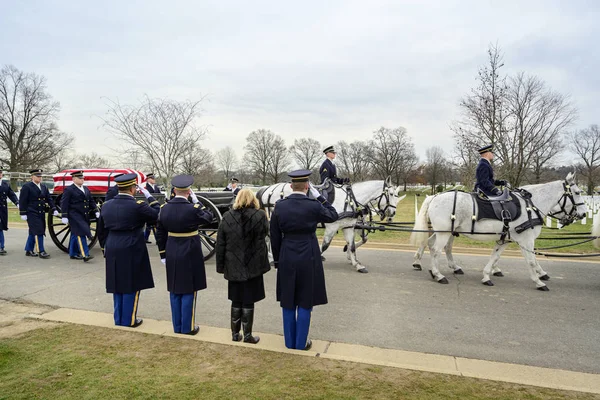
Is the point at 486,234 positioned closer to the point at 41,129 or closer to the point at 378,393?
the point at 378,393

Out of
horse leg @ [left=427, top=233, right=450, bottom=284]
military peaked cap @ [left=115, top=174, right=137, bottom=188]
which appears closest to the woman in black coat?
military peaked cap @ [left=115, top=174, right=137, bottom=188]

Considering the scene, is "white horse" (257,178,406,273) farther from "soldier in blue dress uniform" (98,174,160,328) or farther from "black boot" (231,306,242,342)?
"soldier in blue dress uniform" (98,174,160,328)

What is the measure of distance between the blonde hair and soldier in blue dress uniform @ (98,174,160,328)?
1.31 m

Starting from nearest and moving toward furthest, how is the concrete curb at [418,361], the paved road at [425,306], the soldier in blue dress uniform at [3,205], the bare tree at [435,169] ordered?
the concrete curb at [418,361] < the paved road at [425,306] < the soldier in blue dress uniform at [3,205] < the bare tree at [435,169]

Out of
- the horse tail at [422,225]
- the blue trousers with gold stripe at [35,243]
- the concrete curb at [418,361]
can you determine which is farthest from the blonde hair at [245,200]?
the blue trousers with gold stripe at [35,243]

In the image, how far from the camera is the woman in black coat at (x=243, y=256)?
3.89 m

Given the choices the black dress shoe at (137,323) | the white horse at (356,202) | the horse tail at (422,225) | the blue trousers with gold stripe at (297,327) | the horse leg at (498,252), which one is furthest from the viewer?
the white horse at (356,202)

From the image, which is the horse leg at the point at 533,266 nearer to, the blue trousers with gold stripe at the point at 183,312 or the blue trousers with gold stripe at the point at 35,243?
the blue trousers with gold stripe at the point at 183,312

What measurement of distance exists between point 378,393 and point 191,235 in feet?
8.67

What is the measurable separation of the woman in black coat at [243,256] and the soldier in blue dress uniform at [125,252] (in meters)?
1.22

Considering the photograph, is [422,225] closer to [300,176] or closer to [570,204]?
[570,204]

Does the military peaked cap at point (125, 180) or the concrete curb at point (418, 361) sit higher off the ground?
the military peaked cap at point (125, 180)

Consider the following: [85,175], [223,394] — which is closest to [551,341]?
[223,394]

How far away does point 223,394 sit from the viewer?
287 centimetres
